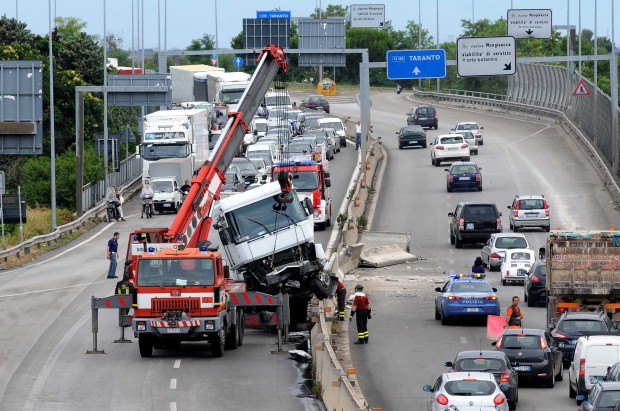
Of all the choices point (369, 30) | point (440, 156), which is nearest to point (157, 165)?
point (440, 156)

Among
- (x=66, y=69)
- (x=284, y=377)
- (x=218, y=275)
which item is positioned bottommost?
(x=284, y=377)

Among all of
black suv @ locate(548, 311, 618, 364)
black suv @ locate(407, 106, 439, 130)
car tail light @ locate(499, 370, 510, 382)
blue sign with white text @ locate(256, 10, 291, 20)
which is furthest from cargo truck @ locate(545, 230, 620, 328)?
black suv @ locate(407, 106, 439, 130)

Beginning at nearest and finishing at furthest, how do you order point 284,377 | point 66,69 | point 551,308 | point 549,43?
point 284,377, point 551,308, point 66,69, point 549,43

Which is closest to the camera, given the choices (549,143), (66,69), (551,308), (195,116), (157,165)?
(551,308)

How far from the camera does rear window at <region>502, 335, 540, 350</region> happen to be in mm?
28516

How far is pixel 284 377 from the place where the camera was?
28.1 metres

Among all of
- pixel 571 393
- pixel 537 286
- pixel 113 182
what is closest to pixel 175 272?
pixel 571 393

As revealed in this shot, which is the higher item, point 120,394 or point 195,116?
point 195,116

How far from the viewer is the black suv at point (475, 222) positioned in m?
51.8

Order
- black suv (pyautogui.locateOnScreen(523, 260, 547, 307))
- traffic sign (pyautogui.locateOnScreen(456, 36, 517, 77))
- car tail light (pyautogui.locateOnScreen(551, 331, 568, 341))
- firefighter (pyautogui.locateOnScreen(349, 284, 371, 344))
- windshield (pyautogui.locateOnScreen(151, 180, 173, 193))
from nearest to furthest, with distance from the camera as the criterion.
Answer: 1. car tail light (pyautogui.locateOnScreen(551, 331, 568, 341))
2. firefighter (pyautogui.locateOnScreen(349, 284, 371, 344))
3. black suv (pyautogui.locateOnScreen(523, 260, 547, 307))
4. windshield (pyautogui.locateOnScreen(151, 180, 173, 193))
5. traffic sign (pyautogui.locateOnScreen(456, 36, 517, 77))

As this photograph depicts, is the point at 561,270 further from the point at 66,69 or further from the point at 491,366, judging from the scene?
the point at 66,69

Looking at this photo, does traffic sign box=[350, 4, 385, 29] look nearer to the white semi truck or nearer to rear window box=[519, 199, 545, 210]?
the white semi truck

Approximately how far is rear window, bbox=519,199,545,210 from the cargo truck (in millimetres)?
18985

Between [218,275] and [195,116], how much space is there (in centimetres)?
3891
